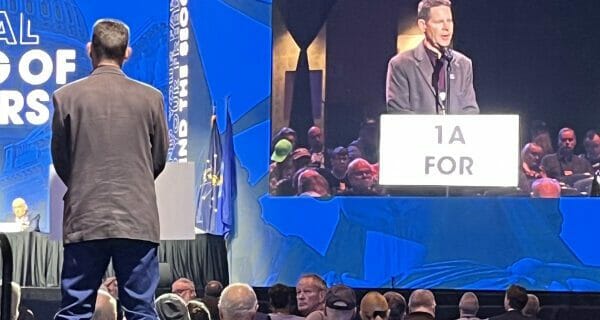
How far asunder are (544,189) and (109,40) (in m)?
7.21

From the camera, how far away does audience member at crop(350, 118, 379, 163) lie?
10.1 m

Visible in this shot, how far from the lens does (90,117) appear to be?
10.3 feet

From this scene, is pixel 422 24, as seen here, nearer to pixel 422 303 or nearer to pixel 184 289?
pixel 184 289

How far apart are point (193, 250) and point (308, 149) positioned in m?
1.83

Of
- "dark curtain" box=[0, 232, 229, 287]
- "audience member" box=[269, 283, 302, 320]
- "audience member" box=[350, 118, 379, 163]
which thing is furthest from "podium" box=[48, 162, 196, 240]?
"audience member" box=[350, 118, 379, 163]

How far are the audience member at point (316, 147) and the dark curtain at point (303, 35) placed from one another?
142mm

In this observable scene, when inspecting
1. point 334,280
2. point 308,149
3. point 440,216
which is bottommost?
point 334,280

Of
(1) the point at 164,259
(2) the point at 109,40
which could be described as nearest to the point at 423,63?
Result: (1) the point at 164,259

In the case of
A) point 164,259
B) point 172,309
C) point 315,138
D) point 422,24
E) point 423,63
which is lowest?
point 164,259

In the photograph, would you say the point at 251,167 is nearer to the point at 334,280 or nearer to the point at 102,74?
the point at 334,280

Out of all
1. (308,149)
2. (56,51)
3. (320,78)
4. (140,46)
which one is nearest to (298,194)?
(308,149)

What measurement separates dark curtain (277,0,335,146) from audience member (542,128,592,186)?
90.8 inches

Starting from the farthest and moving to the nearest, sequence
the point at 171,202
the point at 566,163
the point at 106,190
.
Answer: the point at 566,163
the point at 171,202
the point at 106,190

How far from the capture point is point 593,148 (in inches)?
385
